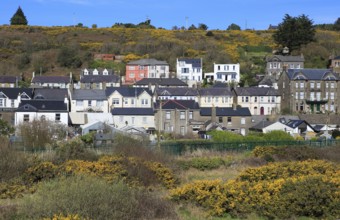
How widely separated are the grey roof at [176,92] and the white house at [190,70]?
11.7 m

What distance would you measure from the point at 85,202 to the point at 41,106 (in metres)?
43.7

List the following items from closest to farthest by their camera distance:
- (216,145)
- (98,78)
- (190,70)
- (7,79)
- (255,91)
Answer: (216,145)
(255,91)
(7,79)
(98,78)
(190,70)

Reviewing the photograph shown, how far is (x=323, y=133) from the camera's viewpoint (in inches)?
2317

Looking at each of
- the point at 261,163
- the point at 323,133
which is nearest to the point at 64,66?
the point at 323,133

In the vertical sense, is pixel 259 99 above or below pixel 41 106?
above

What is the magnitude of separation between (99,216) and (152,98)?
5245 centimetres

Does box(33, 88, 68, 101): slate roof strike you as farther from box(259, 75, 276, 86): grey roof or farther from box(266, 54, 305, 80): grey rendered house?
box(266, 54, 305, 80): grey rendered house

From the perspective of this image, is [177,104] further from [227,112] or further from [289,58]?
[289,58]

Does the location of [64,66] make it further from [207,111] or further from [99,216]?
[99,216]

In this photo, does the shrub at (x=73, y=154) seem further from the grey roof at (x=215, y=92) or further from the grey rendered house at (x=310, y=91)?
the grey rendered house at (x=310, y=91)

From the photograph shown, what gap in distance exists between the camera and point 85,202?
47.4ft

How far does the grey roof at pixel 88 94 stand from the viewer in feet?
213

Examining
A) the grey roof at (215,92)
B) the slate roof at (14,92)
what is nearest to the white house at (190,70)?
the grey roof at (215,92)

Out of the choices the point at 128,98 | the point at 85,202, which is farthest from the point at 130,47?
the point at 85,202
